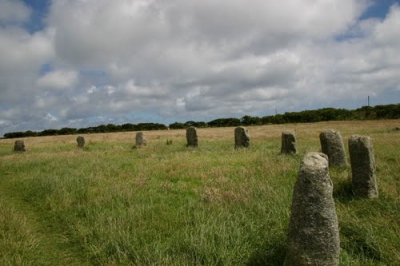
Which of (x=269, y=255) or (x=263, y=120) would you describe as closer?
(x=269, y=255)

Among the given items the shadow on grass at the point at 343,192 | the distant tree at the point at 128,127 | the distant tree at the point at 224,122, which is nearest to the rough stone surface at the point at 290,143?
the shadow on grass at the point at 343,192

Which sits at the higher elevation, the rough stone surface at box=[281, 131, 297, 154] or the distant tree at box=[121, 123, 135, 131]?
the distant tree at box=[121, 123, 135, 131]

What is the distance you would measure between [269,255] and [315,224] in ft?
4.23

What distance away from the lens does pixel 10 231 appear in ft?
24.7

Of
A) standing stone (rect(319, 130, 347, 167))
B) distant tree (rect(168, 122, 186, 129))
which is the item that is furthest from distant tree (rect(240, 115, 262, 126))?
standing stone (rect(319, 130, 347, 167))

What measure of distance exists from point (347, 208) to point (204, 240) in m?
4.47

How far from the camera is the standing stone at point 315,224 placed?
5305mm

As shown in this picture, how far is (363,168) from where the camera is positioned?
31.9 ft

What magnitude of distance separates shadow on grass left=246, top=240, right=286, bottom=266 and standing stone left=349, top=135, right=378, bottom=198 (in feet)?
14.8

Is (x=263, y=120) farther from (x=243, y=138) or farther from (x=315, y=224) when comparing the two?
(x=315, y=224)

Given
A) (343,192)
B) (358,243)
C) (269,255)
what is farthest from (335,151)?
(269,255)

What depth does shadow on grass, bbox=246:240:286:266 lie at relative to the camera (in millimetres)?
5938

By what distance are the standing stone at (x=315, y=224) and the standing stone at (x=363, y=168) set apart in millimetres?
4839

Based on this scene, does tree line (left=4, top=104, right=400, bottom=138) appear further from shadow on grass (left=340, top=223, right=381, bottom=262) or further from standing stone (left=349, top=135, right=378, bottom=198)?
shadow on grass (left=340, top=223, right=381, bottom=262)
